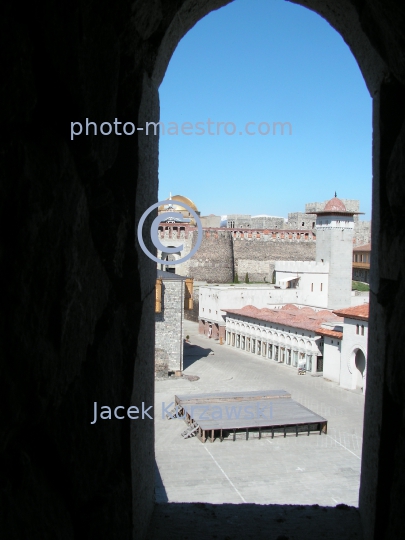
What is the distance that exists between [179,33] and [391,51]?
90cm

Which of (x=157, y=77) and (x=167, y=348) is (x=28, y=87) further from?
(x=167, y=348)

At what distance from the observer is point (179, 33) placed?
2373mm

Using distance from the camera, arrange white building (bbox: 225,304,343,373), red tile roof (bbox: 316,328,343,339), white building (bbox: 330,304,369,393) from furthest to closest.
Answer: white building (bbox: 225,304,343,373)
red tile roof (bbox: 316,328,343,339)
white building (bbox: 330,304,369,393)

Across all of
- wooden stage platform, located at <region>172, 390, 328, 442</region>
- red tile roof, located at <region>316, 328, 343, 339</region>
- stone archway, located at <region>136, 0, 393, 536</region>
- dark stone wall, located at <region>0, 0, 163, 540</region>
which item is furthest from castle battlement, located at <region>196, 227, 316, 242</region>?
dark stone wall, located at <region>0, 0, 163, 540</region>

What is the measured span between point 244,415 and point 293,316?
306 inches

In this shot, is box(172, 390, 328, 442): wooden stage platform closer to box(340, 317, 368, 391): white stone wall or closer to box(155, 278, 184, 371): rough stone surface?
box(340, 317, 368, 391): white stone wall

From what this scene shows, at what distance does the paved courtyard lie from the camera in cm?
764

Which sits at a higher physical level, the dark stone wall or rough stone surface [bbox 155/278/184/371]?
the dark stone wall

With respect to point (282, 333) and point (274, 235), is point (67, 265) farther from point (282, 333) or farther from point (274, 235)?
point (274, 235)

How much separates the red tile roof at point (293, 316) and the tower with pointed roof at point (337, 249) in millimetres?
3762

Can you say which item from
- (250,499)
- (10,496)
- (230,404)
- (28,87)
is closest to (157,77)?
(28,87)

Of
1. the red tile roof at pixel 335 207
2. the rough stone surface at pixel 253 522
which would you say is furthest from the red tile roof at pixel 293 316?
the rough stone surface at pixel 253 522

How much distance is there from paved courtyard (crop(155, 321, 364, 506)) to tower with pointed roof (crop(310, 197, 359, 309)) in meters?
10.5

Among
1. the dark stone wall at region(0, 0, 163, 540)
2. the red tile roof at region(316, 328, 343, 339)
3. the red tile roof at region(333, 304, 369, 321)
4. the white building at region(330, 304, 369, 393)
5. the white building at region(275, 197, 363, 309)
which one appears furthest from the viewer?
the white building at region(275, 197, 363, 309)
